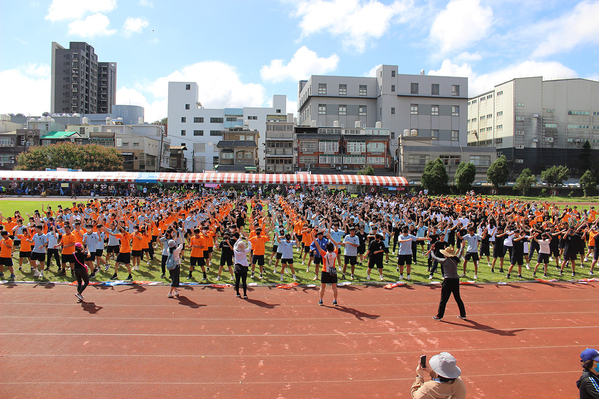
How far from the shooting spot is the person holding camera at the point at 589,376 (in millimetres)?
3789

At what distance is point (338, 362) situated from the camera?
21.3 feet

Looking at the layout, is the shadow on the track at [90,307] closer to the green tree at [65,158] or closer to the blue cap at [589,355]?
the blue cap at [589,355]

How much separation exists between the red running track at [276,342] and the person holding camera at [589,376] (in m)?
2.00

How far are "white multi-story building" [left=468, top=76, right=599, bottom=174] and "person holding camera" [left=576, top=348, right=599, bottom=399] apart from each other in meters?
78.4

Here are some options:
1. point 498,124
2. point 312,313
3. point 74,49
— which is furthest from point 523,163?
point 74,49

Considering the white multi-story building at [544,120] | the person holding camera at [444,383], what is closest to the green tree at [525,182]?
the white multi-story building at [544,120]

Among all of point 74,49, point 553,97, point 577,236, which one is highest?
point 74,49

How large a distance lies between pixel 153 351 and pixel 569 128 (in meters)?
92.6

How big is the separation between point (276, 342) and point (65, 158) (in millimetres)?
60299

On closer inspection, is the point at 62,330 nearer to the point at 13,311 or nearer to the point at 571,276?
the point at 13,311

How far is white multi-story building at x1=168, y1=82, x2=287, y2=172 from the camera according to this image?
78312mm

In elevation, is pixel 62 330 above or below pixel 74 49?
below

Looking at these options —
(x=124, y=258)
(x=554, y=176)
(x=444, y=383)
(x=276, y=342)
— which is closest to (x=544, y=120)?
(x=554, y=176)

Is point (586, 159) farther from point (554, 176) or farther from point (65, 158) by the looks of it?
point (65, 158)
